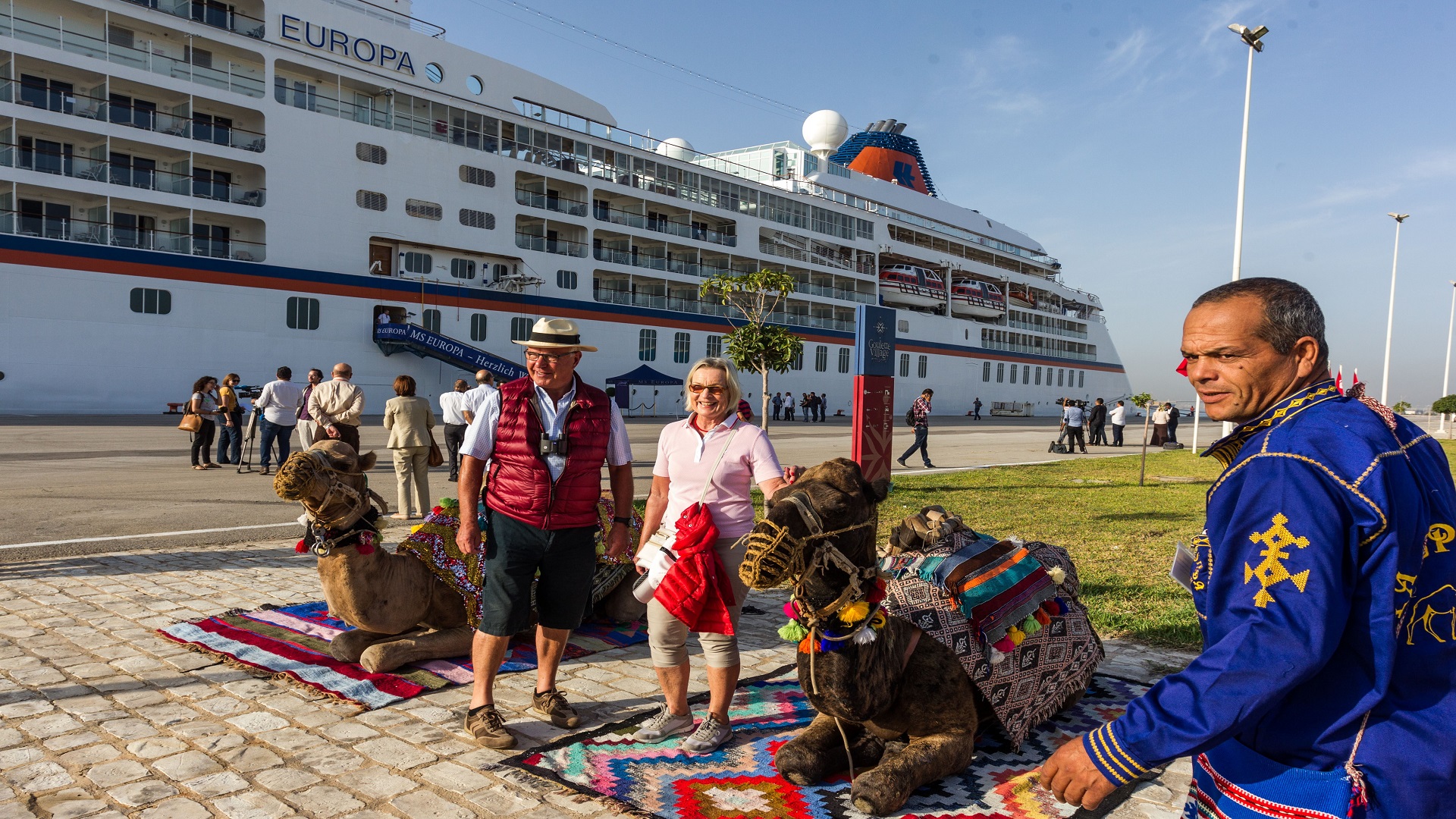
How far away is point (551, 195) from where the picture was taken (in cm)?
3991

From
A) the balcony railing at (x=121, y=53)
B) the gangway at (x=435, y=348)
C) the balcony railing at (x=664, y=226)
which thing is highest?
the balcony railing at (x=121, y=53)

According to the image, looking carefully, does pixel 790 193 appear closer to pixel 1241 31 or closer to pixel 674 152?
pixel 674 152

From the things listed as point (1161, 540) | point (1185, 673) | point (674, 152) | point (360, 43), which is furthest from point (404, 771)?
point (674, 152)

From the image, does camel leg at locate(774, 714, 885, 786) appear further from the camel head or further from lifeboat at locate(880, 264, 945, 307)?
lifeboat at locate(880, 264, 945, 307)

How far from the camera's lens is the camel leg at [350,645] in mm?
4828

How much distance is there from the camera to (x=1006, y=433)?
114 feet

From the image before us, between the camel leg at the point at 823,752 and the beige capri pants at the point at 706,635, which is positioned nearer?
the camel leg at the point at 823,752

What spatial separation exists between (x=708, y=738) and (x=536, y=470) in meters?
1.46

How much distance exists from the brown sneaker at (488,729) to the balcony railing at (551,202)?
36.2 m

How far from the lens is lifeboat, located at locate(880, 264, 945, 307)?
57344mm

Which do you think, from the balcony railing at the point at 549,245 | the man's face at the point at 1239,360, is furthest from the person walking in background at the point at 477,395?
the balcony railing at the point at 549,245

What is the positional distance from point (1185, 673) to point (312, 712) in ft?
13.2

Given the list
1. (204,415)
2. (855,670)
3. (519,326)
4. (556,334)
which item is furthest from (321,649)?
(519,326)

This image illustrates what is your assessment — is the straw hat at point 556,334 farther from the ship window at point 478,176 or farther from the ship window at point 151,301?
the ship window at point 478,176
